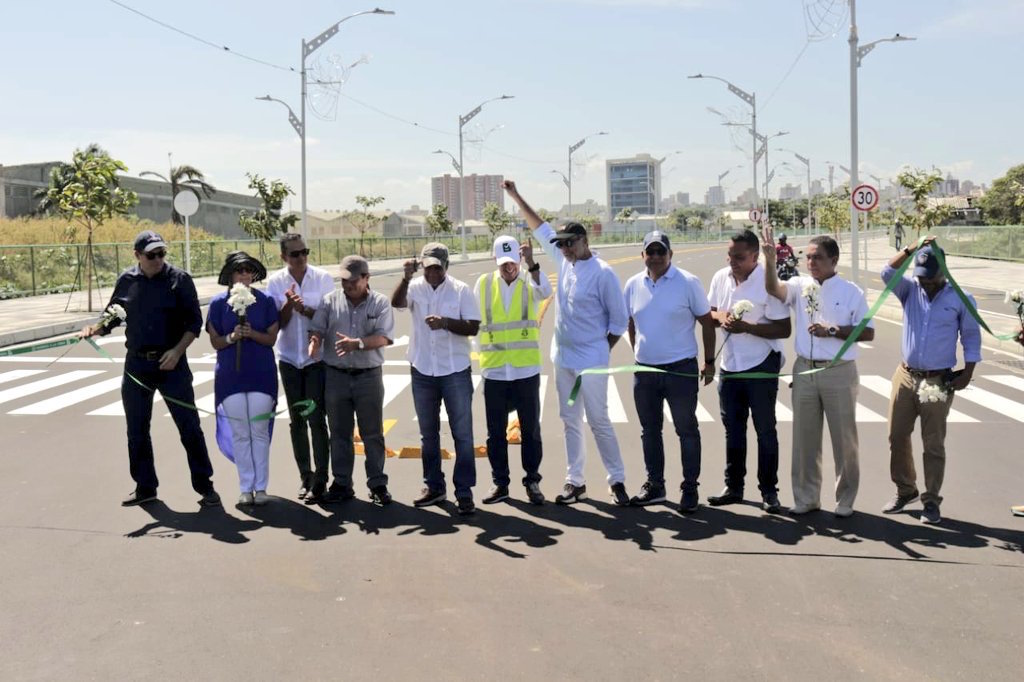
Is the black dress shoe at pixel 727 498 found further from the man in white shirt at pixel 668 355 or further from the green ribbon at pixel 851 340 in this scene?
the green ribbon at pixel 851 340

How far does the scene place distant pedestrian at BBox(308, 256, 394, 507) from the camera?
7.18 metres

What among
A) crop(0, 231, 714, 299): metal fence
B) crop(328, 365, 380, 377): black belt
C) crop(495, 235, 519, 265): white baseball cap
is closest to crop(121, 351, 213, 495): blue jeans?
crop(328, 365, 380, 377): black belt

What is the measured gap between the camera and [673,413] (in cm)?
702

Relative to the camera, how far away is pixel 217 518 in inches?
271

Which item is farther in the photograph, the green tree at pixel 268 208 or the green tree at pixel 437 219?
the green tree at pixel 437 219

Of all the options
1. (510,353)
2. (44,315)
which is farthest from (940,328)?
(44,315)

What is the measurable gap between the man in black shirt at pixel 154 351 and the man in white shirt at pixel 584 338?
8.15 feet

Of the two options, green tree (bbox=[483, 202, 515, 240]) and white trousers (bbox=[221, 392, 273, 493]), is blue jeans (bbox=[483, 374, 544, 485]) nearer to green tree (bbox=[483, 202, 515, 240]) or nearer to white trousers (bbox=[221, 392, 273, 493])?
white trousers (bbox=[221, 392, 273, 493])

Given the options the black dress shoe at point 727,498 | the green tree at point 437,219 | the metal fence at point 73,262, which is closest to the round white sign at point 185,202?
the metal fence at point 73,262

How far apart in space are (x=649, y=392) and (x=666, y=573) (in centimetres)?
168

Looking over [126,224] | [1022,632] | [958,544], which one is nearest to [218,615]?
[1022,632]

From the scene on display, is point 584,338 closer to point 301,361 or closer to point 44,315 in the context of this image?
point 301,361

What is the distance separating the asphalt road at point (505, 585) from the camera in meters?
4.46

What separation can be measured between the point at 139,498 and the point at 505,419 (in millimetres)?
2604
